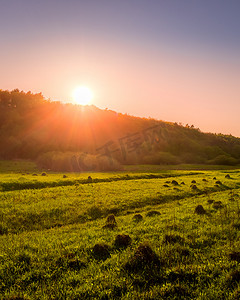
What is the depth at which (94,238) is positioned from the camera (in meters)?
11.5

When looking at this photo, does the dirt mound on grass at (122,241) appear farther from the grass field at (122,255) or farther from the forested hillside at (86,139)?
the forested hillside at (86,139)

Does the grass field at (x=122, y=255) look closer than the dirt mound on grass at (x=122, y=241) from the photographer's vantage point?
Yes

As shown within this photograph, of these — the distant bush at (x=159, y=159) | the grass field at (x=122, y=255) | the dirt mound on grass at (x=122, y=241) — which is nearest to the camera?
the grass field at (x=122, y=255)

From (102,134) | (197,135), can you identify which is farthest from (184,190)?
(197,135)

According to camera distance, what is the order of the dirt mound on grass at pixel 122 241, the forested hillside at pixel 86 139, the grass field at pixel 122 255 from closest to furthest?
the grass field at pixel 122 255, the dirt mound on grass at pixel 122 241, the forested hillside at pixel 86 139

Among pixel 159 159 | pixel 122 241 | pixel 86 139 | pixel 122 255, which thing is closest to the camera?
pixel 122 255

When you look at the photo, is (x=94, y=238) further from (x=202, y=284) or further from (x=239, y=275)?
(x=239, y=275)

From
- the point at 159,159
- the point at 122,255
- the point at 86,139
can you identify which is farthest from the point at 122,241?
the point at 86,139

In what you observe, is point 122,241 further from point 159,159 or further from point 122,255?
point 159,159

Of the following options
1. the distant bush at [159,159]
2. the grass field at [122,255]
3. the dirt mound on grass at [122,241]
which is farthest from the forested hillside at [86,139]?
the dirt mound on grass at [122,241]

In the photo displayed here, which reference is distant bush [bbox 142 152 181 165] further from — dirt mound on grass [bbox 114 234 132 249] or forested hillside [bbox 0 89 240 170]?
dirt mound on grass [bbox 114 234 132 249]

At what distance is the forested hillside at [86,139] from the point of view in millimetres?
80375

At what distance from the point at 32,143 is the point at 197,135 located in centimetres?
11607

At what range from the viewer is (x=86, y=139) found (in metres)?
105
